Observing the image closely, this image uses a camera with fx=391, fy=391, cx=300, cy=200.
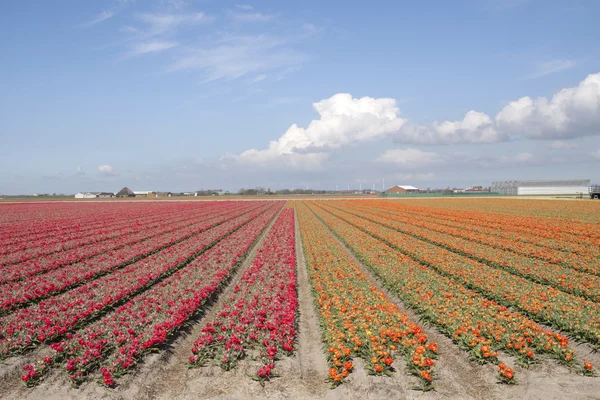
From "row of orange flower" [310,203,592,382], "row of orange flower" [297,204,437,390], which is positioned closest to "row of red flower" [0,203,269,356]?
"row of orange flower" [297,204,437,390]

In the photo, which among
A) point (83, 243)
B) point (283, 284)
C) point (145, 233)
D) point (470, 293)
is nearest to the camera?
point (470, 293)

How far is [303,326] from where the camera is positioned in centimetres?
1177

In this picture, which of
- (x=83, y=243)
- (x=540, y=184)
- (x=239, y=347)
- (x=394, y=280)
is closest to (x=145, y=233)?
(x=83, y=243)

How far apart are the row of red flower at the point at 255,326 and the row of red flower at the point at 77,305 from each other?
11.9 feet

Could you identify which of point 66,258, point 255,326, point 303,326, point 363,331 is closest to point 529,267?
point 363,331

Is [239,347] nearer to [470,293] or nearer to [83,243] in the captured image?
[470,293]

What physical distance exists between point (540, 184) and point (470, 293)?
550ft

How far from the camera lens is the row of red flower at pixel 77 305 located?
32.3 ft

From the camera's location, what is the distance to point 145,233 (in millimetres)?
31453

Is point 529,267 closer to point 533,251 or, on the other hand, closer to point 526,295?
point 533,251

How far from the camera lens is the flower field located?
816cm

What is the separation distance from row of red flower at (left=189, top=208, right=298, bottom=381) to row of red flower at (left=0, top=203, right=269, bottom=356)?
363 centimetres

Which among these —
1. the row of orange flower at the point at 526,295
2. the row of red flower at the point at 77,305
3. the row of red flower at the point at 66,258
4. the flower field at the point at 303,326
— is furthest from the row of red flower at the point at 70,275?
the row of orange flower at the point at 526,295

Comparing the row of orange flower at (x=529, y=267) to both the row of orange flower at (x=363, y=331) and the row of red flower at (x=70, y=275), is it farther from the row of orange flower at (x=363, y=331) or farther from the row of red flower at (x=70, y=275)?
the row of red flower at (x=70, y=275)
